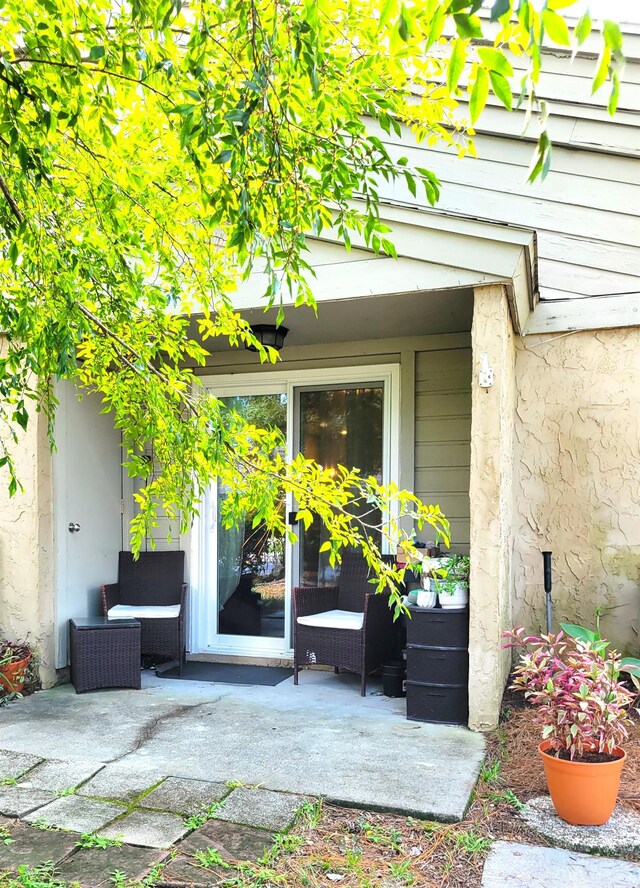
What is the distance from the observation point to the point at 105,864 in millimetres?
2211

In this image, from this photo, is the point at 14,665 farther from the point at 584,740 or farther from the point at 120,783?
the point at 584,740

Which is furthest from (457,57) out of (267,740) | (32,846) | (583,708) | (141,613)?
(141,613)

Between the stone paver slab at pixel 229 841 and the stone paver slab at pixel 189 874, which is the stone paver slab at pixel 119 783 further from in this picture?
the stone paver slab at pixel 189 874

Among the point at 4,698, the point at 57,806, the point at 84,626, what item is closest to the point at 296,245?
the point at 57,806

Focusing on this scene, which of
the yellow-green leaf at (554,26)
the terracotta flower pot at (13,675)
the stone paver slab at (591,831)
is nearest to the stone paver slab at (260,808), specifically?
the stone paver slab at (591,831)

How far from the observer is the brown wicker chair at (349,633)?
417cm

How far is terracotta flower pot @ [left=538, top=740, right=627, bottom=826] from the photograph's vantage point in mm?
2420

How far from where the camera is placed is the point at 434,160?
189 inches

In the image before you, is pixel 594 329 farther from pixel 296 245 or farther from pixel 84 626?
pixel 84 626

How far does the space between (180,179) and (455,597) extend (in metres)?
2.38

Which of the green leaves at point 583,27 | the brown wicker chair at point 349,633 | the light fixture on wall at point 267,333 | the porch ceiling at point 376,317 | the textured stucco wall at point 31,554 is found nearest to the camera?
the green leaves at point 583,27

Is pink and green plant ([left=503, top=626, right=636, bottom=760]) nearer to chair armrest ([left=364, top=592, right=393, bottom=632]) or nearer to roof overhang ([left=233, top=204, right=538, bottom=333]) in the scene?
chair armrest ([left=364, top=592, right=393, bottom=632])

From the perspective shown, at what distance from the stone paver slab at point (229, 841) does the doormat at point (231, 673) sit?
79.2 inches

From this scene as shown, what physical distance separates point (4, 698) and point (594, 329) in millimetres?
4101
